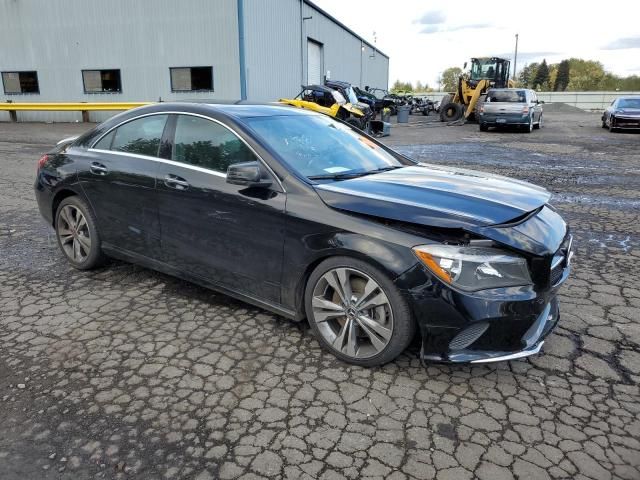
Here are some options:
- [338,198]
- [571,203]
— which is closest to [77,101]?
[571,203]

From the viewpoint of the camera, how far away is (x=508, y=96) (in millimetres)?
21469

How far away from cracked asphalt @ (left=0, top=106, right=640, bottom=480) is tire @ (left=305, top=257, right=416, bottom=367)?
13 centimetres

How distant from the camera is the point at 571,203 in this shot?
25.4 ft

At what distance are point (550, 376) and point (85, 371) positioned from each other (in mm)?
2792

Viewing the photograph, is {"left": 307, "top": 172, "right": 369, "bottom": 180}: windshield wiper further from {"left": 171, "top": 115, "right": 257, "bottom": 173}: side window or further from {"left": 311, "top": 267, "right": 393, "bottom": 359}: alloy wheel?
{"left": 311, "top": 267, "right": 393, "bottom": 359}: alloy wheel

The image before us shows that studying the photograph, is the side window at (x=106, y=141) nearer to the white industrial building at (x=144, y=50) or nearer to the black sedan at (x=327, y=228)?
the black sedan at (x=327, y=228)

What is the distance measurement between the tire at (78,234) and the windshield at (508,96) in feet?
66.7

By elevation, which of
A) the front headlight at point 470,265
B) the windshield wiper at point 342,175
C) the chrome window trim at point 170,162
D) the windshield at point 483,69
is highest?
the windshield at point 483,69

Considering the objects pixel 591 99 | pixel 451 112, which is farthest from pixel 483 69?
pixel 591 99

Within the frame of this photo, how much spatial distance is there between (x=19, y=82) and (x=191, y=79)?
9.16 metres

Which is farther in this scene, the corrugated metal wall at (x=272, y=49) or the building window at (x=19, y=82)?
the building window at (x=19, y=82)

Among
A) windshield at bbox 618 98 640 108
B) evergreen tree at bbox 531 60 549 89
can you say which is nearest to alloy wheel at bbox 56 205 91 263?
windshield at bbox 618 98 640 108

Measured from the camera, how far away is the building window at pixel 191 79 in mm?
21859

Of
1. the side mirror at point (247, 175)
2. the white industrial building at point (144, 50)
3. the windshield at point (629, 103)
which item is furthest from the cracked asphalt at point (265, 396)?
the windshield at point (629, 103)
